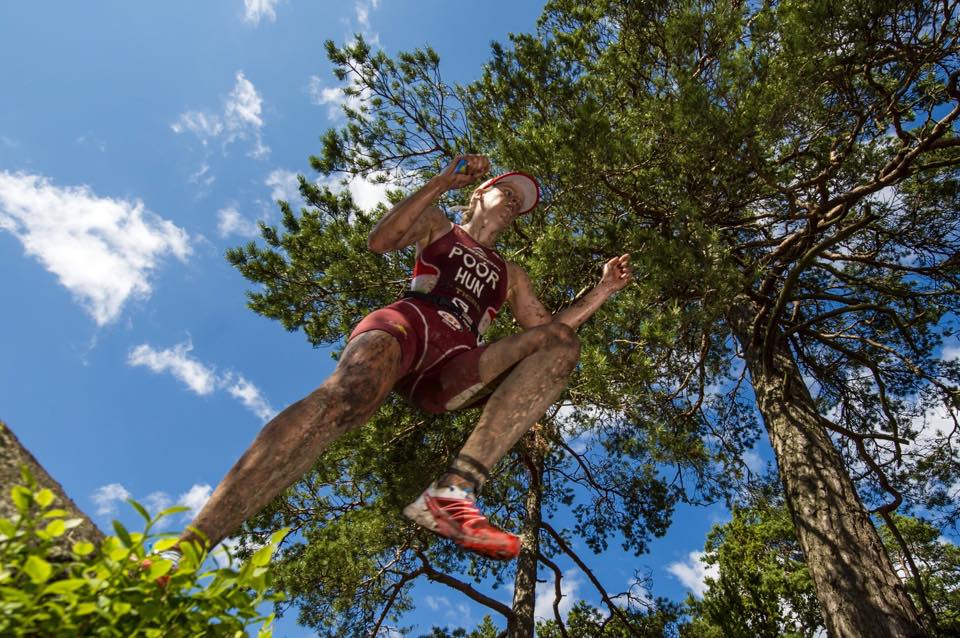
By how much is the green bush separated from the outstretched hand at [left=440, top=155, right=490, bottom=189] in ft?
6.28

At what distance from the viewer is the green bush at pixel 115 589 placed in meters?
0.81

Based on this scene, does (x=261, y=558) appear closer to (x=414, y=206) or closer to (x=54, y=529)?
(x=54, y=529)

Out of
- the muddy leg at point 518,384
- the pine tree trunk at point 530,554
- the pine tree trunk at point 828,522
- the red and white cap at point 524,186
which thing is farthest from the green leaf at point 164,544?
the pine tree trunk at point 530,554

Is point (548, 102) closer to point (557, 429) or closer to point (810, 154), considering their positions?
point (810, 154)

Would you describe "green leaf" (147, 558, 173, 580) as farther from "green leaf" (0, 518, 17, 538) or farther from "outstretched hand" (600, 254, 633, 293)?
"outstretched hand" (600, 254, 633, 293)

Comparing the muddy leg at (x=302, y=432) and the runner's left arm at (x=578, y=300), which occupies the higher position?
the runner's left arm at (x=578, y=300)

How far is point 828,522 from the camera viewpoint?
4.16 meters

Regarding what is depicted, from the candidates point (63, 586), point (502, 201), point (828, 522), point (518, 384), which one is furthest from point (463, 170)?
point (828, 522)

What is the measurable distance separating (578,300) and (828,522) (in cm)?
275

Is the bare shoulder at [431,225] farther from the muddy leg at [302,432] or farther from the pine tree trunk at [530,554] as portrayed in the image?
the pine tree trunk at [530,554]

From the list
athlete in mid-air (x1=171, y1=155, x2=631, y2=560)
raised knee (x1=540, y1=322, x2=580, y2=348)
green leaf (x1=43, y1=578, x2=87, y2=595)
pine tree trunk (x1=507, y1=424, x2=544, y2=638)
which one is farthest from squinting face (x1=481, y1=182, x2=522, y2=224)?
pine tree trunk (x1=507, y1=424, x2=544, y2=638)

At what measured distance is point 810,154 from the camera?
464cm

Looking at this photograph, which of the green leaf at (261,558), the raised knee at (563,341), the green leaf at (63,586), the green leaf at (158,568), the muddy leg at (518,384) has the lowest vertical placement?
A: the green leaf at (63,586)

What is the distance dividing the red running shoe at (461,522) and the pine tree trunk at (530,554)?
475cm
